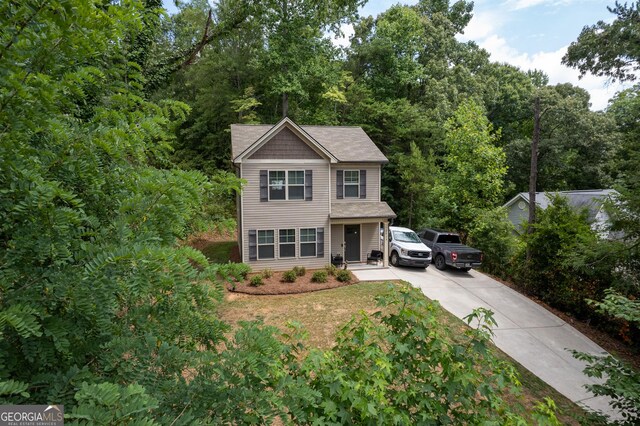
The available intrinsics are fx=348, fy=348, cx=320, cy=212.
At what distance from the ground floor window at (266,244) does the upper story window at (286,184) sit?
1.62m

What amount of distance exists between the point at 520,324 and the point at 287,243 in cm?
944

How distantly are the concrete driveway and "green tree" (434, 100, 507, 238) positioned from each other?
478 centimetres

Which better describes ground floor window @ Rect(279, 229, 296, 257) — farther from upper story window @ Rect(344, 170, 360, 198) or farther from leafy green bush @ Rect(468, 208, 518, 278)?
leafy green bush @ Rect(468, 208, 518, 278)

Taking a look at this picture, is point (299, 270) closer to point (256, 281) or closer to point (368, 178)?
point (256, 281)

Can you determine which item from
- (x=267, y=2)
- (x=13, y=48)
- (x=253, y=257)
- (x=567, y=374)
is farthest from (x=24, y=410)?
(x=253, y=257)

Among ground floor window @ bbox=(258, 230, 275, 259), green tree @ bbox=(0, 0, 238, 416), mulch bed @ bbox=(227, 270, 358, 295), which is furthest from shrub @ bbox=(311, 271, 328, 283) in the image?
green tree @ bbox=(0, 0, 238, 416)

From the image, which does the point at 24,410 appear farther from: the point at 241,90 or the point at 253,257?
the point at 241,90

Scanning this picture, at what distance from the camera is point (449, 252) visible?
16.0m

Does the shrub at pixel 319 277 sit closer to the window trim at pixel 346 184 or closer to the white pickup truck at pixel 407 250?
the white pickup truck at pixel 407 250

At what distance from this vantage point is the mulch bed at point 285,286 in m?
13.2

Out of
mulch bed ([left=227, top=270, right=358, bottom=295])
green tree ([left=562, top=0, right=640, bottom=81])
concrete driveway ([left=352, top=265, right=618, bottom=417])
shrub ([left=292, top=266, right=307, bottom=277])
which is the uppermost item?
green tree ([left=562, top=0, right=640, bottom=81])

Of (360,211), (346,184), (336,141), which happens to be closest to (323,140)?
(336,141)

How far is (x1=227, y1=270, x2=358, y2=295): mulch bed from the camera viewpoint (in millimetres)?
13188

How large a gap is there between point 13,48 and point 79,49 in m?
0.29
